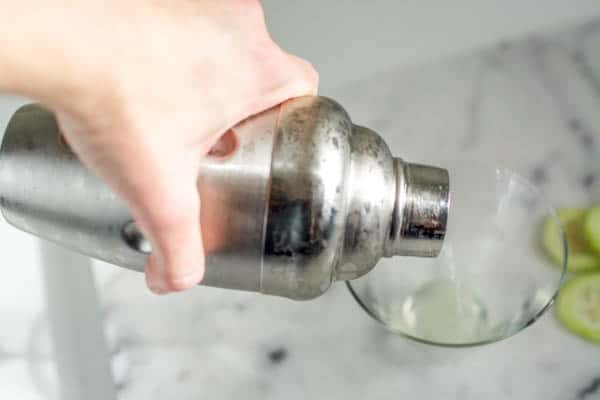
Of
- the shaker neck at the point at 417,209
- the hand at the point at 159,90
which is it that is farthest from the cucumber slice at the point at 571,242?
the hand at the point at 159,90

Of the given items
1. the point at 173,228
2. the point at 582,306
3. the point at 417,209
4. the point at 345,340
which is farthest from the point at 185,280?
the point at 582,306

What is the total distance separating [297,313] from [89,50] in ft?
2.10

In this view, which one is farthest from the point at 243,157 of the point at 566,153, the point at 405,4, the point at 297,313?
the point at 566,153

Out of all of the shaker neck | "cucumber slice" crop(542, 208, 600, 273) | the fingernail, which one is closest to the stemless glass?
"cucumber slice" crop(542, 208, 600, 273)

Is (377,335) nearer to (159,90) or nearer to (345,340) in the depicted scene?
(345,340)

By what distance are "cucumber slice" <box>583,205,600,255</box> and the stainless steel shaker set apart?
406 millimetres

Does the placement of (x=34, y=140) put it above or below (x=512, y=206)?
above

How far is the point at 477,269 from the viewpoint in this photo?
99cm

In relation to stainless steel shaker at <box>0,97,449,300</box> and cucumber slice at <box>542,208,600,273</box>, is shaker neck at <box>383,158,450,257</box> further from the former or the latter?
cucumber slice at <box>542,208,600,273</box>

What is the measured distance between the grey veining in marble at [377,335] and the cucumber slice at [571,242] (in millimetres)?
32

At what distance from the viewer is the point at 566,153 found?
113 cm

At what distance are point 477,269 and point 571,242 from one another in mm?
154

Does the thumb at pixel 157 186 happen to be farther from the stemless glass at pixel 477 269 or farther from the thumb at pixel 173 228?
the stemless glass at pixel 477 269

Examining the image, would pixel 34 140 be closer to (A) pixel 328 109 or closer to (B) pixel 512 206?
(A) pixel 328 109
